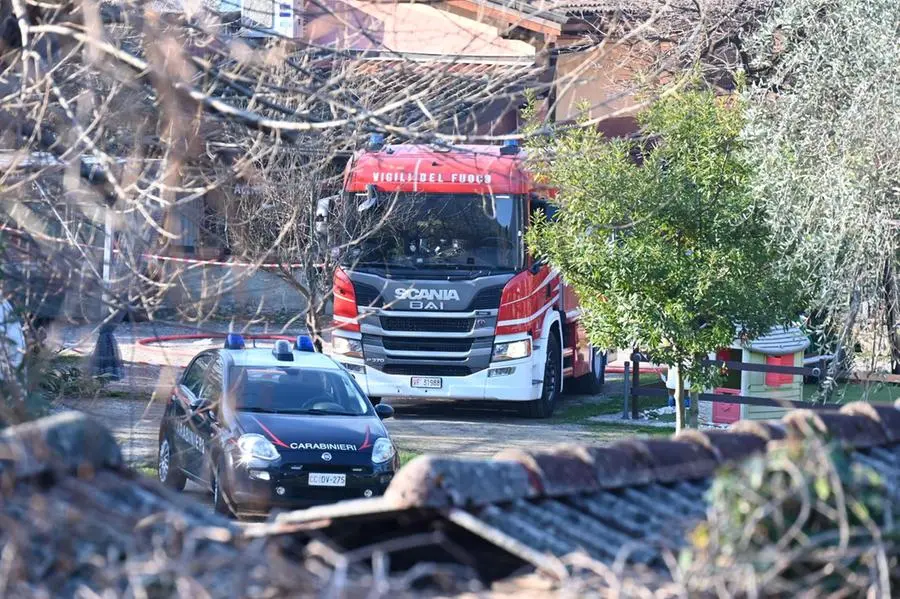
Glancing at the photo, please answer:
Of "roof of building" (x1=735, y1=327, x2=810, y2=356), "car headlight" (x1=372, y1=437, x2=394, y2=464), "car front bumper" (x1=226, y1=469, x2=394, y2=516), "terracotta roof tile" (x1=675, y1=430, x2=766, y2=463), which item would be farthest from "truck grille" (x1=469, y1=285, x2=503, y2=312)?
"terracotta roof tile" (x1=675, y1=430, x2=766, y2=463)

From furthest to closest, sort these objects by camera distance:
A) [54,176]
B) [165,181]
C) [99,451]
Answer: [54,176] → [165,181] → [99,451]

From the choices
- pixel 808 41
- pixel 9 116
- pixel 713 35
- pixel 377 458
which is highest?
pixel 713 35

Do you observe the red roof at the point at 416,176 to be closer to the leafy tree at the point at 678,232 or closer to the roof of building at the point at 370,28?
the leafy tree at the point at 678,232

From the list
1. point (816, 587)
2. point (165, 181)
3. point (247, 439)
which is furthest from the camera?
point (247, 439)

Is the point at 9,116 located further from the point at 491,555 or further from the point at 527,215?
the point at 527,215

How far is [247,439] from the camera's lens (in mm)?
11242

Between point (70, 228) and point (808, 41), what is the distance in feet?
25.6

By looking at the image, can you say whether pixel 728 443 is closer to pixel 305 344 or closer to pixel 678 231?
pixel 678 231

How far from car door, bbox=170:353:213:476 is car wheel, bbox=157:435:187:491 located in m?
0.11

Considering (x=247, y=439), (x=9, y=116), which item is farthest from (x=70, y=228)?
(x=247, y=439)

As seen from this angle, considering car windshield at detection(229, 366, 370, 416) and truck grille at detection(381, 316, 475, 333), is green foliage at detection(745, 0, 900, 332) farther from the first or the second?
truck grille at detection(381, 316, 475, 333)

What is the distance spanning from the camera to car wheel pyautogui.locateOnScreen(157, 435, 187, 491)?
12470 mm

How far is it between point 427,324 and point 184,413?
579cm

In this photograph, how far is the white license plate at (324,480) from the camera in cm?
1120
